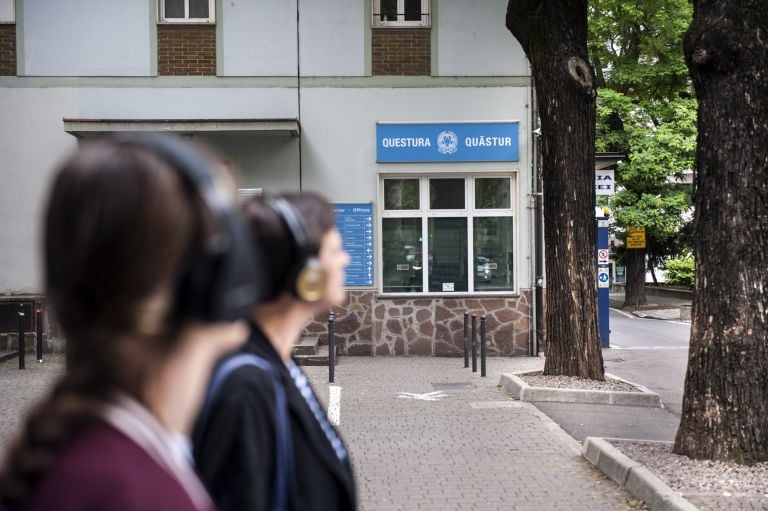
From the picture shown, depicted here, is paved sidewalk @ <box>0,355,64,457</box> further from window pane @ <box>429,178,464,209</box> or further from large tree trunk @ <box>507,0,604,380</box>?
window pane @ <box>429,178,464,209</box>

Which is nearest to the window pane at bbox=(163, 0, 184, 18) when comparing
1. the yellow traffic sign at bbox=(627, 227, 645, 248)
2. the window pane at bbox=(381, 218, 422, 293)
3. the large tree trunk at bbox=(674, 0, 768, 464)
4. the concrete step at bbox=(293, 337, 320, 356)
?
the window pane at bbox=(381, 218, 422, 293)

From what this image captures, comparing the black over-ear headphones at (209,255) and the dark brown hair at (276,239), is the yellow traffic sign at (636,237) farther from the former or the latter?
the black over-ear headphones at (209,255)

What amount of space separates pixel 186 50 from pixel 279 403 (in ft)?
51.6

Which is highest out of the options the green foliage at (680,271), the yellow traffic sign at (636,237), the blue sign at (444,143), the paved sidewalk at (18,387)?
the blue sign at (444,143)

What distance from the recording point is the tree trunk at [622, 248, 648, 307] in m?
34.2

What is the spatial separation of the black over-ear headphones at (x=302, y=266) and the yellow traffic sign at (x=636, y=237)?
101 ft

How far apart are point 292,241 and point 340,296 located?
12.8 inches

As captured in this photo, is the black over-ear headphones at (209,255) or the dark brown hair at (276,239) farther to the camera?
the dark brown hair at (276,239)

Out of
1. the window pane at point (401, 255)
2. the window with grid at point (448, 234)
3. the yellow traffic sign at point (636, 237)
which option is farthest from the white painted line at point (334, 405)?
the yellow traffic sign at point (636, 237)

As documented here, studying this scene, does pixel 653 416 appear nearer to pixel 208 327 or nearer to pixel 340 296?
pixel 340 296

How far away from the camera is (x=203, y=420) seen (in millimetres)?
1945

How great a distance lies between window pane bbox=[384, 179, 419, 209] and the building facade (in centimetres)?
2

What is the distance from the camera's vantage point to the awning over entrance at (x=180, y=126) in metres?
15.6

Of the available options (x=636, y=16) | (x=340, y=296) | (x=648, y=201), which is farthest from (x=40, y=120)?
(x=648, y=201)
